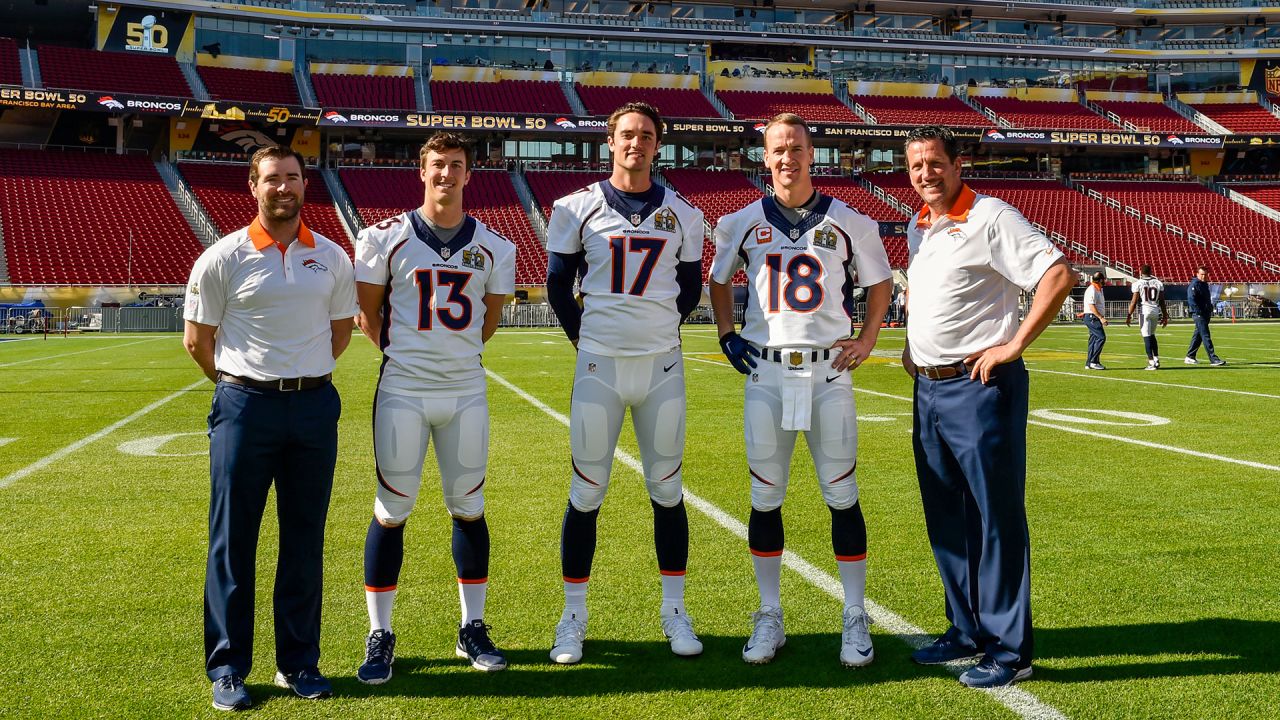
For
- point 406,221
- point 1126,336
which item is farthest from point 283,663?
point 1126,336

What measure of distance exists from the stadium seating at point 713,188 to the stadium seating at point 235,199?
48.3 ft

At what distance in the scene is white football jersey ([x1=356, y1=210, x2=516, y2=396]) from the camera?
384cm

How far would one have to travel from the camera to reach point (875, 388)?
13.3 m

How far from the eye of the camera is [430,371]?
151 inches

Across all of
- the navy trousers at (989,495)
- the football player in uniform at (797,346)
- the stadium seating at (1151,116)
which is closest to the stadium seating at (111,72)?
the football player in uniform at (797,346)

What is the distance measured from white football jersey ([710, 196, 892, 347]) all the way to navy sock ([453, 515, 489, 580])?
1393 mm

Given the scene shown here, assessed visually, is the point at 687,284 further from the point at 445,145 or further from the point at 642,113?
the point at 445,145

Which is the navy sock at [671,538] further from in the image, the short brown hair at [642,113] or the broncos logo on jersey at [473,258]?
the short brown hair at [642,113]

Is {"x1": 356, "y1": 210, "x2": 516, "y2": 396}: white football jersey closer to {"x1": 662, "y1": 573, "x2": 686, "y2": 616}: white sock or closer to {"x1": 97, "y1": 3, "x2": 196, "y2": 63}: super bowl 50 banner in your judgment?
{"x1": 662, "y1": 573, "x2": 686, "y2": 616}: white sock

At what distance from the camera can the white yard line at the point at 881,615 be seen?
3.27 meters

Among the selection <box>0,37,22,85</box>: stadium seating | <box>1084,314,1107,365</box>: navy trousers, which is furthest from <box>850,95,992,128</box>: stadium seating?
<box>0,37,22,85</box>: stadium seating

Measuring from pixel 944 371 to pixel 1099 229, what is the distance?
152ft

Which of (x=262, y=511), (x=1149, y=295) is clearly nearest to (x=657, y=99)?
(x=1149, y=295)

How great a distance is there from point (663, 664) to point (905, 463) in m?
4.49
